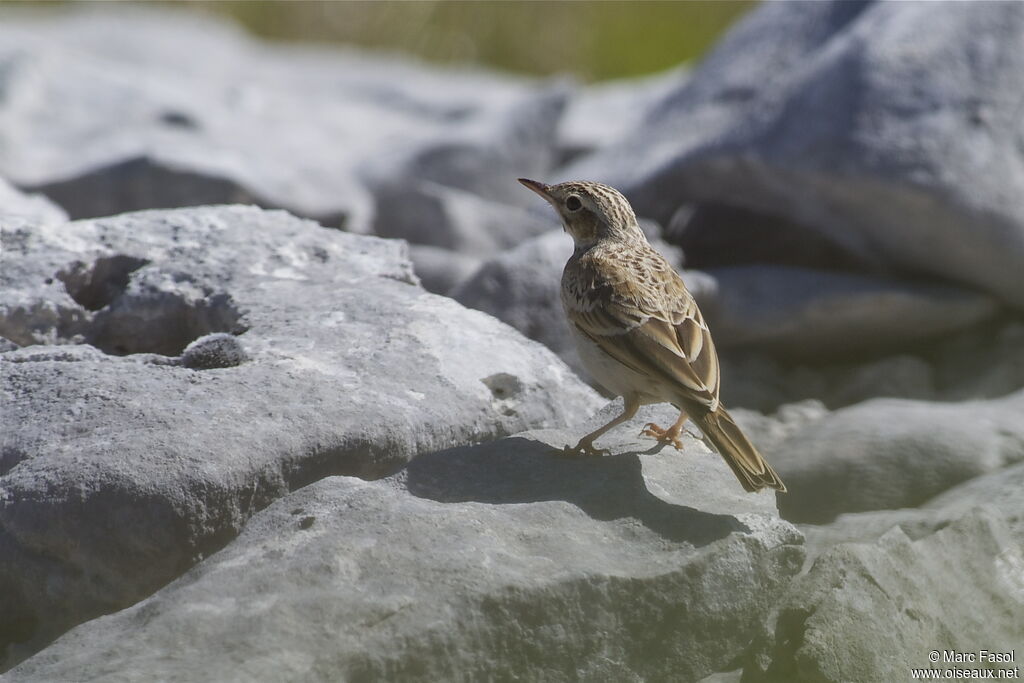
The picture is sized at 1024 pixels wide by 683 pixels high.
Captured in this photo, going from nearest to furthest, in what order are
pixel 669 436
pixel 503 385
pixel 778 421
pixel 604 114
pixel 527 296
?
pixel 669 436 < pixel 503 385 < pixel 527 296 < pixel 778 421 < pixel 604 114

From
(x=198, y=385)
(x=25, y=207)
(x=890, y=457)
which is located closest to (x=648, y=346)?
(x=198, y=385)

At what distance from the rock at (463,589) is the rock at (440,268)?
313cm

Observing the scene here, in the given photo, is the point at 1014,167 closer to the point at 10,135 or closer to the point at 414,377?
the point at 414,377

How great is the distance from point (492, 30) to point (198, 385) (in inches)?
638

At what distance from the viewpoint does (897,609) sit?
4129 mm

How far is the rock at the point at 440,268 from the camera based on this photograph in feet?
24.4

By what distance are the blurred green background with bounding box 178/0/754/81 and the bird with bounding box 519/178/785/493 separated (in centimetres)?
1473

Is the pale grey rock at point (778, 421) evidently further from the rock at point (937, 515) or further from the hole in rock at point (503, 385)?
the hole in rock at point (503, 385)

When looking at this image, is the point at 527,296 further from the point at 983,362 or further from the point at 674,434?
the point at 983,362

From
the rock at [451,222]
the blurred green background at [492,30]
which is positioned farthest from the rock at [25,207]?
the blurred green background at [492,30]

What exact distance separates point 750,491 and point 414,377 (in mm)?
1402

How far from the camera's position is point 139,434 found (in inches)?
167

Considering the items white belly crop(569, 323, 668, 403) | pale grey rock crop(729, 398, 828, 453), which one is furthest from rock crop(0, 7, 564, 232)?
white belly crop(569, 323, 668, 403)

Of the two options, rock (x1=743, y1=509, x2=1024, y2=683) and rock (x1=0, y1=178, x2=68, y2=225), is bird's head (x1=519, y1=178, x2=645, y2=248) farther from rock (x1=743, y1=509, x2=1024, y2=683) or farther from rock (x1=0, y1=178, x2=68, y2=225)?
rock (x1=0, y1=178, x2=68, y2=225)
